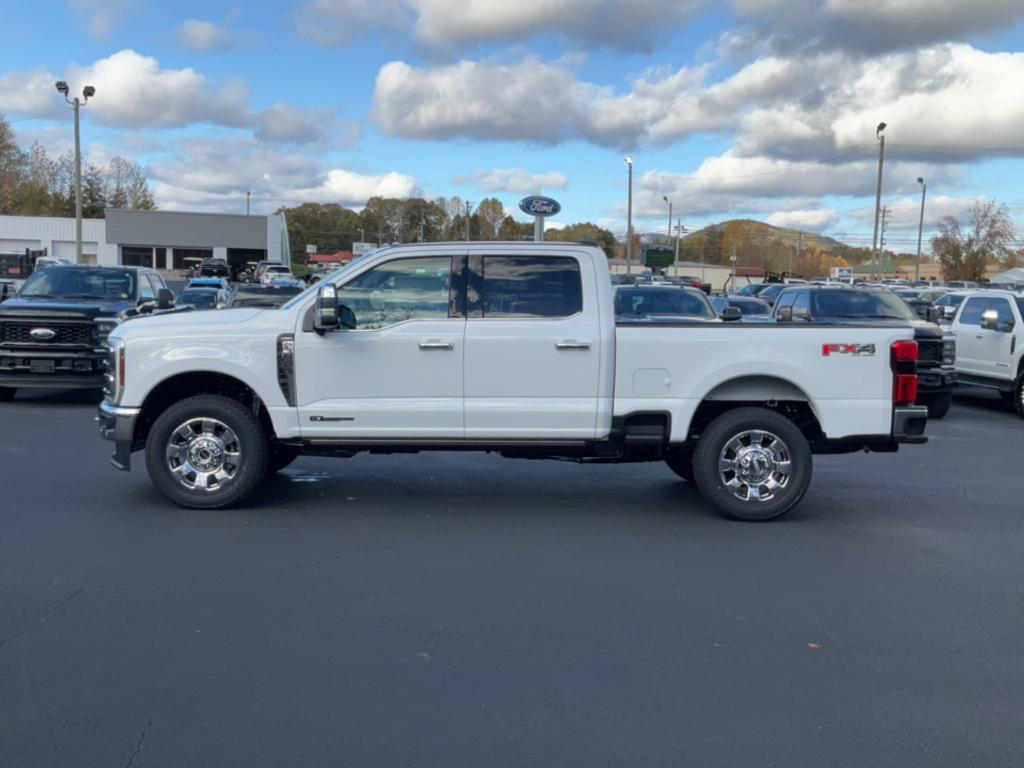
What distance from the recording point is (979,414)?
51.6 ft

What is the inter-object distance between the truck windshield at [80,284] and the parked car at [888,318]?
33.4ft

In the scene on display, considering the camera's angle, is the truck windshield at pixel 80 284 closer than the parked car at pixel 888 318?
No

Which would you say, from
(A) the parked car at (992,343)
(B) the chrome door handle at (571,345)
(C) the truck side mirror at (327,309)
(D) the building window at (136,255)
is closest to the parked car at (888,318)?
(A) the parked car at (992,343)

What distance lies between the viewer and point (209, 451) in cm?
788

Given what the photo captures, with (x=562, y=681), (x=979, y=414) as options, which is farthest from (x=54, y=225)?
(x=562, y=681)

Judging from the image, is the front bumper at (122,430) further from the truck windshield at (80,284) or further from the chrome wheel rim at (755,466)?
the truck windshield at (80,284)

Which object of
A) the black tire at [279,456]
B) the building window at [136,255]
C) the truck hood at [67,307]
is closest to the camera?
the black tire at [279,456]

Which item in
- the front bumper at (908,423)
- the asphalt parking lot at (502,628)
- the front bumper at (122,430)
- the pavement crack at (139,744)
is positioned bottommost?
the pavement crack at (139,744)

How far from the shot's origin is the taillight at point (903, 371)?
7.79m

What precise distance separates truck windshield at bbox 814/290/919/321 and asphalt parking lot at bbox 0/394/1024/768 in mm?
6890

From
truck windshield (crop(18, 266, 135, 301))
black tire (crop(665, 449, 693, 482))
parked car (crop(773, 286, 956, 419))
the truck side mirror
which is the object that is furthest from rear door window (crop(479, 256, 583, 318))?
truck windshield (crop(18, 266, 135, 301))

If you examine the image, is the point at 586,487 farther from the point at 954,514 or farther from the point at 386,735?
the point at 386,735

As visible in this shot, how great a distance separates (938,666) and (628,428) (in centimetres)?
325

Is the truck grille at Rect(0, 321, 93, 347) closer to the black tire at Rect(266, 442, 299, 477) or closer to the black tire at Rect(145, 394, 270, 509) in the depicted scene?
the black tire at Rect(266, 442, 299, 477)
